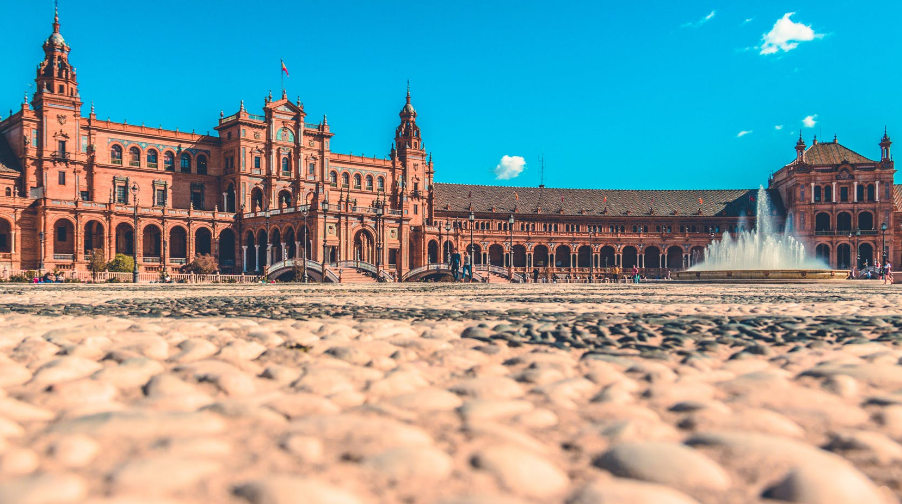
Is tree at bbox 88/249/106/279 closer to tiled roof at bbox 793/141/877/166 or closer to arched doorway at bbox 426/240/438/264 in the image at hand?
arched doorway at bbox 426/240/438/264

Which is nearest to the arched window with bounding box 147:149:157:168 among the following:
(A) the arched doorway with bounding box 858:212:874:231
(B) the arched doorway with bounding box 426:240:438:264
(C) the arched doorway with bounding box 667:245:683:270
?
(B) the arched doorway with bounding box 426:240:438:264

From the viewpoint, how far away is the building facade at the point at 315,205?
182 feet

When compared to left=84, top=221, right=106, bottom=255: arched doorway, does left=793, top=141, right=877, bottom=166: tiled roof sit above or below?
above

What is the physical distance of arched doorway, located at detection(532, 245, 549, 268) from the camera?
85.2m

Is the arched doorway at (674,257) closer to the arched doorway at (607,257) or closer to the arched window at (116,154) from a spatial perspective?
the arched doorway at (607,257)

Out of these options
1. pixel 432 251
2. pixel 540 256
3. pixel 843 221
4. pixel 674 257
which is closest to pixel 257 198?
pixel 432 251

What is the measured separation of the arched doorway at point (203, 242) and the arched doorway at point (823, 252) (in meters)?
66.3

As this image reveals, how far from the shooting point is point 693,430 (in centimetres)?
251

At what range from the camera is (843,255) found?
79.8 metres

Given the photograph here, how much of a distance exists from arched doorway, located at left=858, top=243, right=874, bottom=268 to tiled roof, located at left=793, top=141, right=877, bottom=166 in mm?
9998

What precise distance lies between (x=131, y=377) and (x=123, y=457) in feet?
4.68

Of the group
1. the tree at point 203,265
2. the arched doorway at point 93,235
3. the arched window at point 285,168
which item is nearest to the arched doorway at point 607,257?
the arched window at point 285,168

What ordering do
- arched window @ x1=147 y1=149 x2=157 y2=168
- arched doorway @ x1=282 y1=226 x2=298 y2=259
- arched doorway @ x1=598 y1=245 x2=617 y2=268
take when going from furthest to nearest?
1. arched doorway @ x1=598 y1=245 x2=617 y2=268
2. arched window @ x1=147 y1=149 x2=157 y2=168
3. arched doorway @ x1=282 y1=226 x2=298 y2=259

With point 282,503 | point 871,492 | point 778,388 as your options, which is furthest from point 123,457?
point 778,388
